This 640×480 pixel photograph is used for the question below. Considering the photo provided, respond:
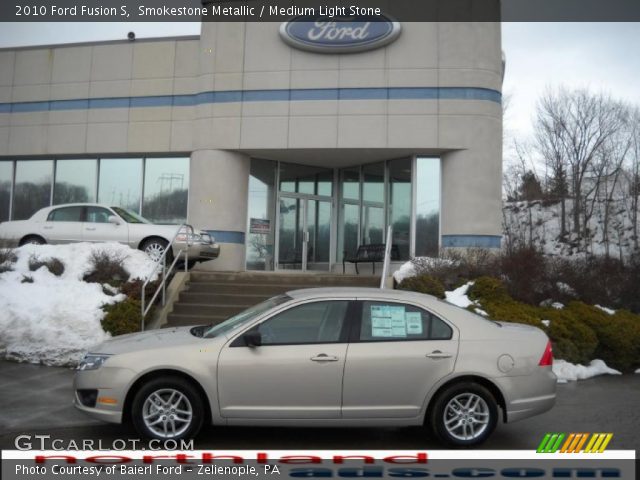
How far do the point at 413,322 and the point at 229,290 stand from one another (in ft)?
21.9

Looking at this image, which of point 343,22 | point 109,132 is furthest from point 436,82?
point 109,132

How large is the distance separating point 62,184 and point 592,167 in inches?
1221

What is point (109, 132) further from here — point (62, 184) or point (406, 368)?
point (406, 368)

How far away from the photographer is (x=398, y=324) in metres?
5.82

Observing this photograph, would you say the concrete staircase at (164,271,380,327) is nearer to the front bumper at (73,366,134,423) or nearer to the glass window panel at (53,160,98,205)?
the front bumper at (73,366,134,423)

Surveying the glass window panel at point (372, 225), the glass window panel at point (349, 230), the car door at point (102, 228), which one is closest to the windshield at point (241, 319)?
the car door at point (102, 228)

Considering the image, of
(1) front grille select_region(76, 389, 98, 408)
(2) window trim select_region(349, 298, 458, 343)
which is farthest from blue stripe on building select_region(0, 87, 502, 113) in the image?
(1) front grille select_region(76, 389, 98, 408)

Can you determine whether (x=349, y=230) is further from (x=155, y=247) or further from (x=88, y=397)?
(x=88, y=397)

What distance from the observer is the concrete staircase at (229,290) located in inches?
430

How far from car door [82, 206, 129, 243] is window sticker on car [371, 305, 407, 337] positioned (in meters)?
8.89

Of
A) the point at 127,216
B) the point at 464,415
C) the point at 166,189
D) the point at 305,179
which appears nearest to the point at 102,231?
the point at 127,216

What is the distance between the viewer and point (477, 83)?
15.9m

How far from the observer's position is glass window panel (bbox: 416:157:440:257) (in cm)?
1630

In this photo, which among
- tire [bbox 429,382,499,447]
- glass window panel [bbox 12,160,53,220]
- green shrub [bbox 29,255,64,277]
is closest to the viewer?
tire [bbox 429,382,499,447]
